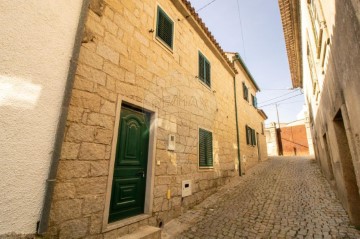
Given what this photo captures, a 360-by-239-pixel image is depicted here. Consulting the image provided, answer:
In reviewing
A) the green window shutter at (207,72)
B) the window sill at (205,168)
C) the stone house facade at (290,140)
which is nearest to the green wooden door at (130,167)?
the window sill at (205,168)

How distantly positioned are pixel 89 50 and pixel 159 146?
8.05 feet

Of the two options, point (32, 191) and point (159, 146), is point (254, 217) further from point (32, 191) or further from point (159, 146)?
point (32, 191)

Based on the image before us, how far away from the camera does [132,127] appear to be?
13.2ft

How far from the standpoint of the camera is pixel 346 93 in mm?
3018

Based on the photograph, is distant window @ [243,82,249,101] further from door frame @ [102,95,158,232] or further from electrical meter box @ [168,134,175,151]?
door frame @ [102,95,158,232]

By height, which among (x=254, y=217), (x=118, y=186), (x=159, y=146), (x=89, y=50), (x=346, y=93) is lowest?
(x=254, y=217)

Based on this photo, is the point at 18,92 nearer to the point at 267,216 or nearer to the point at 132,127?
the point at 132,127

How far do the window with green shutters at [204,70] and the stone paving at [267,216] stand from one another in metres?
4.22

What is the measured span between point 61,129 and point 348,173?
564 cm

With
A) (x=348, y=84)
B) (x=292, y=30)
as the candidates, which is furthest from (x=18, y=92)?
(x=292, y=30)

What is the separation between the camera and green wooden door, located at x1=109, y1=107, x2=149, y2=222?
357cm

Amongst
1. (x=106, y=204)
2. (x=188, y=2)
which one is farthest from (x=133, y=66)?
(x=188, y=2)

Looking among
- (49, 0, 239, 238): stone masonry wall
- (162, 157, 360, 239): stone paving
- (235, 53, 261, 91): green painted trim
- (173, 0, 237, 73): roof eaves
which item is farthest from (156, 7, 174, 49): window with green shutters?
(235, 53, 261, 91): green painted trim

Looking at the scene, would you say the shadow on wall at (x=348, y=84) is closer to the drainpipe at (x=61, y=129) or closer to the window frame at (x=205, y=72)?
the drainpipe at (x=61, y=129)
